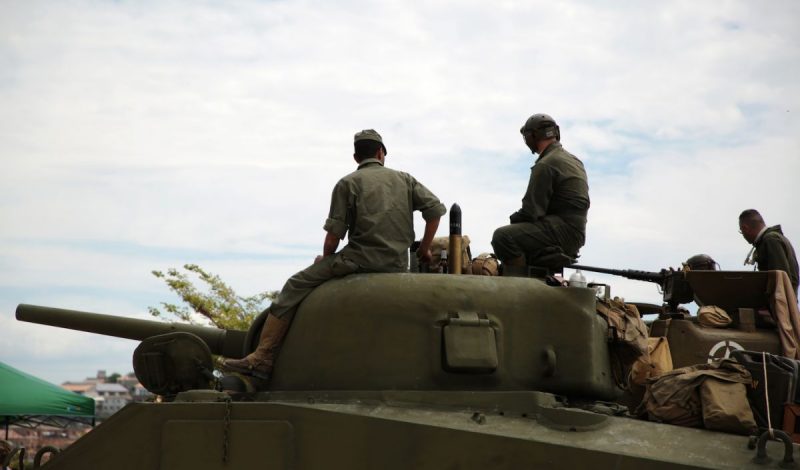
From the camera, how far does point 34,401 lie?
1809 cm

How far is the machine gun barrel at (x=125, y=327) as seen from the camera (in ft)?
29.7

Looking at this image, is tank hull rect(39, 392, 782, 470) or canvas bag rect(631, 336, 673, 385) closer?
tank hull rect(39, 392, 782, 470)

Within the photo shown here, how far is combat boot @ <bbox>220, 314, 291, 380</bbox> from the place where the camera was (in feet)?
25.4

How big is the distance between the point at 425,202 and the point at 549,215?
1.05 metres

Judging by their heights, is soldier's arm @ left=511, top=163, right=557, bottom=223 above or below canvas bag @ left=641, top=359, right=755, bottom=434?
above

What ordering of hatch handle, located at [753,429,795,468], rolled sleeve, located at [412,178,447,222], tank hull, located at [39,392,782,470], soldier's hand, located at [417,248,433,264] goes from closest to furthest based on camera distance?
hatch handle, located at [753,429,795,468]
tank hull, located at [39,392,782,470]
rolled sleeve, located at [412,178,447,222]
soldier's hand, located at [417,248,433,264]

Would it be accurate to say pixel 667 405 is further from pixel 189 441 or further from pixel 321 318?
pixel 189 441

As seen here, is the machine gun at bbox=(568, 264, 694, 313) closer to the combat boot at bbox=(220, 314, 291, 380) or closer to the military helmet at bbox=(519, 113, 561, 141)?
the military helmet at bbox=(519, 113, 561, 141)

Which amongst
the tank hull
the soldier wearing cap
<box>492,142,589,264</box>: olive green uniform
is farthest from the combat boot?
<box>492,142,589,264</box>: olive green uniform

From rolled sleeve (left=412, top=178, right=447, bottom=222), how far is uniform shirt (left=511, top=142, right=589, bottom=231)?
0.76 m

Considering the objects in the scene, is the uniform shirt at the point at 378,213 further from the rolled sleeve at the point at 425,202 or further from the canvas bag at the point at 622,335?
the canvas bag at the point at 622,335

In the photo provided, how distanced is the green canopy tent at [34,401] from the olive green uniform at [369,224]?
37.3ft

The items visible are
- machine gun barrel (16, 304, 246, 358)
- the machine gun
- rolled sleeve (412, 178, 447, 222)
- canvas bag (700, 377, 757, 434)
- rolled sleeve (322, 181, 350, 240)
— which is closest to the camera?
canvas bag (700, 377, 757, 434)

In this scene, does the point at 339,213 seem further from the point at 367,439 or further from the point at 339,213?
the point at 367,439
